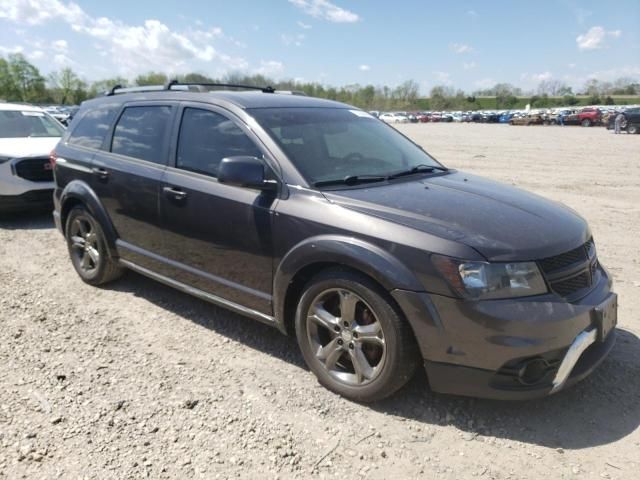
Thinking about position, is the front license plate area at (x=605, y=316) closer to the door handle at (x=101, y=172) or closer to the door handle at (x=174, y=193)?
the door handle at (x=174, y=193)

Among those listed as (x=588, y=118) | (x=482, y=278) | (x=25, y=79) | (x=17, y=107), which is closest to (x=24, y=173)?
(x=17, y=107)

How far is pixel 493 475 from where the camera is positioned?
2602 mm

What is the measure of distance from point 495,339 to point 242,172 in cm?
176

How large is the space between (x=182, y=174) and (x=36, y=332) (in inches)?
68.4

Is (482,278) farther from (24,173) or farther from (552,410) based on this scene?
(24,173)

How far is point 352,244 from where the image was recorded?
298cm

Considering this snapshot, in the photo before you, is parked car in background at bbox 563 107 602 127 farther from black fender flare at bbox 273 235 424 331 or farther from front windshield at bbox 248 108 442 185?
black fender flare at bbox 273 235 424 331

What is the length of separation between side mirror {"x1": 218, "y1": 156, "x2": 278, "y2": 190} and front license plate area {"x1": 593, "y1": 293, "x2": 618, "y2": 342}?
2106mm

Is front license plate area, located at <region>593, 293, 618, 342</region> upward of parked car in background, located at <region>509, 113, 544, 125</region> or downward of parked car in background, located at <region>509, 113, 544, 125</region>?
downward

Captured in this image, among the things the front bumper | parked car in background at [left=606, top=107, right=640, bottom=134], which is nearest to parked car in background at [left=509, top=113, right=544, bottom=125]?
parked car in background at [left=606, top=107, right=640, bottom=134]

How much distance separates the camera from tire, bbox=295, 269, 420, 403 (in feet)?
9.59

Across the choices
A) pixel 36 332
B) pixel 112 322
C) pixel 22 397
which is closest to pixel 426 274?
pixel 22 397

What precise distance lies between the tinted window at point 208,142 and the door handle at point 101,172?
991mm

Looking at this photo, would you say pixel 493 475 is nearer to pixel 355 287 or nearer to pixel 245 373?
pixel 355 287
